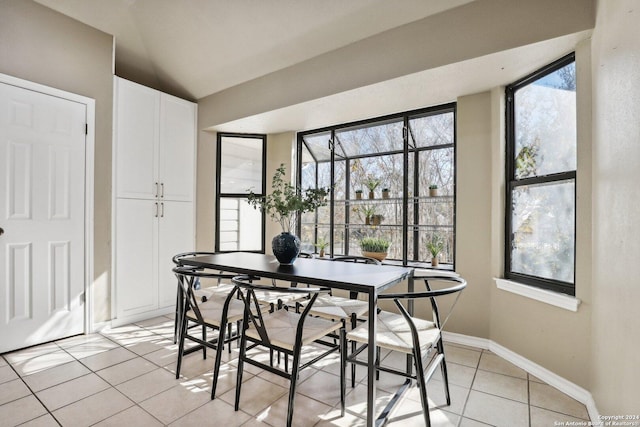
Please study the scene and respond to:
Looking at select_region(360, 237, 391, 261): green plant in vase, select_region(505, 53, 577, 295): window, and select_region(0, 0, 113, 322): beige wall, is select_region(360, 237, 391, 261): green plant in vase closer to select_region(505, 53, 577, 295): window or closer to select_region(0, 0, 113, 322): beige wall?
select_region(505, 53, 577, 295): window

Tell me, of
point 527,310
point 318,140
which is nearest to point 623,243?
point 527,310

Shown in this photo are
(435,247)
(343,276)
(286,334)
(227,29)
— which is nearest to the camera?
(286,334)

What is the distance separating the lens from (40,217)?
2.75m

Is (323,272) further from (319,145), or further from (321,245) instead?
(319,145)

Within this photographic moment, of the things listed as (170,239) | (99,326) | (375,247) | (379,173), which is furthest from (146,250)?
(379,173)

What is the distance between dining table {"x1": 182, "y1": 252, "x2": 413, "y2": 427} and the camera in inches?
Answer: 63.6

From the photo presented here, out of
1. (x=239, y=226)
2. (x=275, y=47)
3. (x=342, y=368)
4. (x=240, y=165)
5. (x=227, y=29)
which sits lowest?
(x=342, y=368)

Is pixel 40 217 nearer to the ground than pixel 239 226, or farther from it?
farther from it

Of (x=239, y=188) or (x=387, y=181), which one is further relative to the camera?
(x=239, y=188)

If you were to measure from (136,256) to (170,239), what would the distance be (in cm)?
42

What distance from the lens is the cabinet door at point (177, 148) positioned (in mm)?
3680

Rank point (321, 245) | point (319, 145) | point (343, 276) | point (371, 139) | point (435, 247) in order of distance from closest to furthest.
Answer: point (343, 276)
point (435, 247)
point (371, 139)
point (321, 245)
point (319, 145)

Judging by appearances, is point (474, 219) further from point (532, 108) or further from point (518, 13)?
point (518, 13)

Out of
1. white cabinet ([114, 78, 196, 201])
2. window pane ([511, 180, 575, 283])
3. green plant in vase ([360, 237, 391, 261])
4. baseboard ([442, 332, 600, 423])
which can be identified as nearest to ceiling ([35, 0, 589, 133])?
white cabinet ([114, 78, 196, 201])
